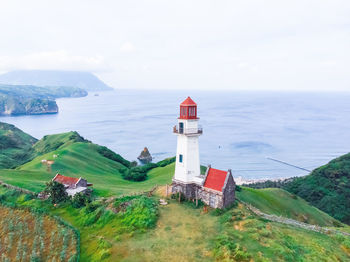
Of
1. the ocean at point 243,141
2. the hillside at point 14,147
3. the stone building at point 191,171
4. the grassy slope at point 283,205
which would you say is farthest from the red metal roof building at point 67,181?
the ocean at point 243,141

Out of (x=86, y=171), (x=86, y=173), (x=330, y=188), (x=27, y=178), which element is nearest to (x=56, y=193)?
(x=27, y=178)

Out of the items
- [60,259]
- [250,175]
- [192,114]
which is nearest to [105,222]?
[60,259]

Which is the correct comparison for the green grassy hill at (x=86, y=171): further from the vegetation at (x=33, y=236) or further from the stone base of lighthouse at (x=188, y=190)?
the stone base of lighthouse at (x=188, y=190)

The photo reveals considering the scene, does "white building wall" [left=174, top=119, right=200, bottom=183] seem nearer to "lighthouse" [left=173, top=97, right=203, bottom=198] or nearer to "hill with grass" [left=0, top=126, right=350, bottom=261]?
"lighthouse" [left=173, top=97, right=203, bottom=198]

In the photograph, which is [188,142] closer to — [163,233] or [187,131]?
[187,131]

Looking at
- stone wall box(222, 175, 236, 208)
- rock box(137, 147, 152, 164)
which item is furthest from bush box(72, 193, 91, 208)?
rock box(137, 147, 152, 164)

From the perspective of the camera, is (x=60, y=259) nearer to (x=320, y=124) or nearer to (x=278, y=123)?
(x=278, y=123)
